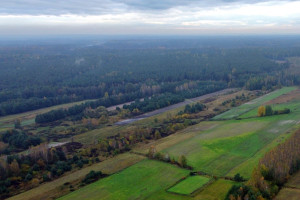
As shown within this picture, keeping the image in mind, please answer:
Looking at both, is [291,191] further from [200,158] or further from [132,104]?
[132,104]

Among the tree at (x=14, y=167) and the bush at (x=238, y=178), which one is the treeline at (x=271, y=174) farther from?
the tree at (x=14, y=167)

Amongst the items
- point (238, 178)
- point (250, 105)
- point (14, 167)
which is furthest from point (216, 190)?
point (250, 105)

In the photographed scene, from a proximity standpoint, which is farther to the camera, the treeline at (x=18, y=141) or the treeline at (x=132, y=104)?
the treeline at (x=132, y=104)

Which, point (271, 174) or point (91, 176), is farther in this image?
point (91, 176)

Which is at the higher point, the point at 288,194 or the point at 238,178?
the point at 288,194

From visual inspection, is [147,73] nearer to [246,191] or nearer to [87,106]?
[87,106]

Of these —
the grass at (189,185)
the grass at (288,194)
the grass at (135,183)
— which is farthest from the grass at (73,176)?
the grass at (288,194)

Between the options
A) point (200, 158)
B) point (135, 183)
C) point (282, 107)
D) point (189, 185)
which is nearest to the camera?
point (189, 185)

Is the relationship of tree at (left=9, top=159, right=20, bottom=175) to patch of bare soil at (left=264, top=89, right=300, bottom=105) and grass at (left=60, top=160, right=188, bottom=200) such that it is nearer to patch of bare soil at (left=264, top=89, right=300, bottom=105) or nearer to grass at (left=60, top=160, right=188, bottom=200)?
grass at (left=60, top=160, right=188, bottom=200)
